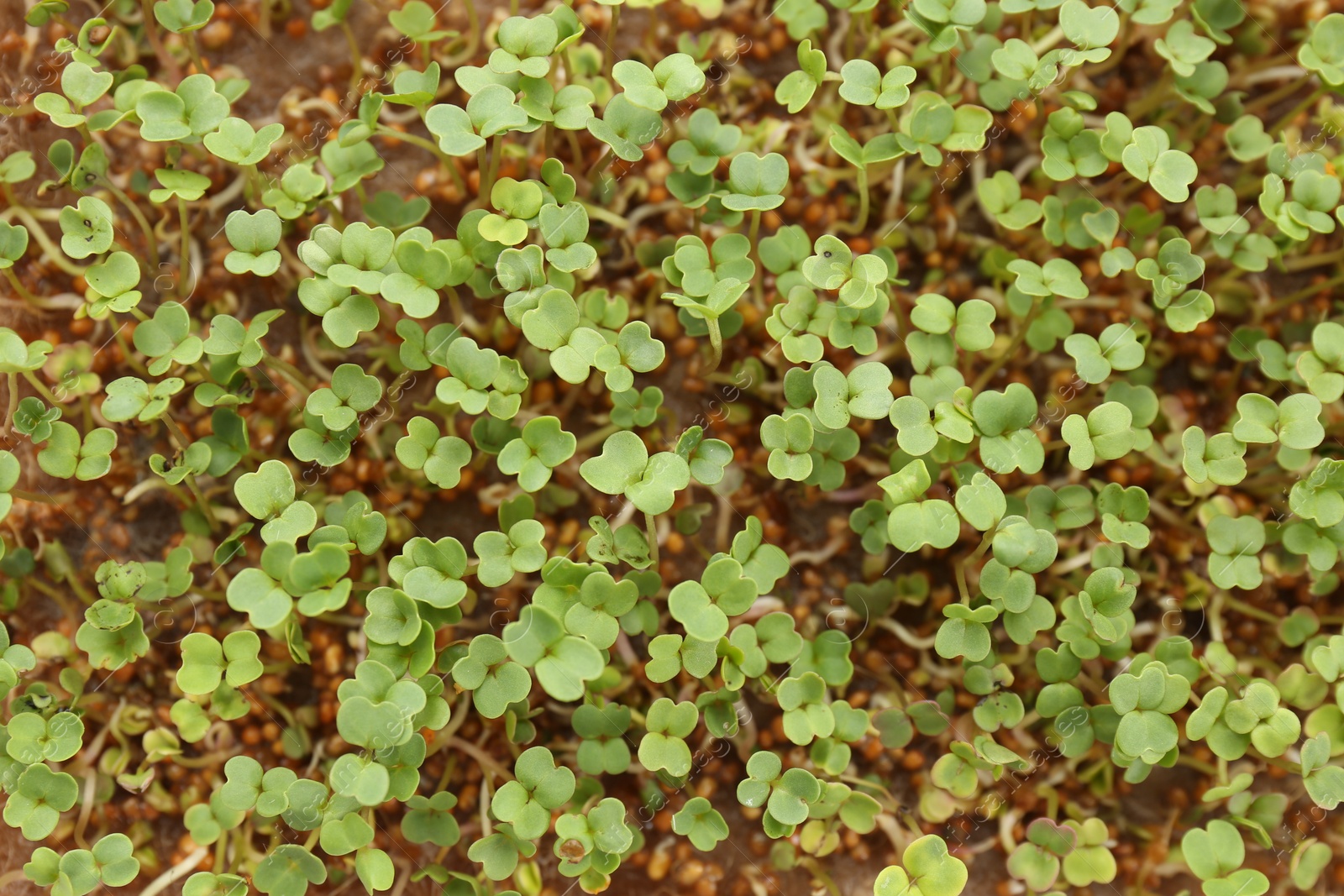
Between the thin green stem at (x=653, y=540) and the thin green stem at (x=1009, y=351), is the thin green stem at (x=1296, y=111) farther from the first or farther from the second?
the thin green stem at (x=653, y=540)

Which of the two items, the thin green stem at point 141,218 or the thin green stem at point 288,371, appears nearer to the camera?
the thin green stem at point 288,371

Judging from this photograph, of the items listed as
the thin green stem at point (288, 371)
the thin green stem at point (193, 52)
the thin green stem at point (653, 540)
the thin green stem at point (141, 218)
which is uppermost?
the thin green stem at point (193, 52)

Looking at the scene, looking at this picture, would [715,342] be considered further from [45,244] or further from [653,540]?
[45,244]

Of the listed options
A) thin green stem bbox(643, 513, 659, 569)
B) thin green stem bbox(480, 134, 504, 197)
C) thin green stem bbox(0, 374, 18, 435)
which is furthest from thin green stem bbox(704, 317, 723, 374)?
thin green stem bbox(0, 374, 18, 435)

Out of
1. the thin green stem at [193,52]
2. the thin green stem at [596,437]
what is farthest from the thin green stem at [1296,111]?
the thin green stem at [193,52]

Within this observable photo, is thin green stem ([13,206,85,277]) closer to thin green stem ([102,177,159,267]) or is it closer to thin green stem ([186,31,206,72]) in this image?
thin green stem ([102,177,159,267])

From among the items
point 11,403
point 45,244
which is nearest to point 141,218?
point 45,244

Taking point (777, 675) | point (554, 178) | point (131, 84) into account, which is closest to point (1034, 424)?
point (777, 675)

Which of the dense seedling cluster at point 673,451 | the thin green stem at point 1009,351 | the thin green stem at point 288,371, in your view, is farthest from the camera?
the thin green stem at point 1009,351

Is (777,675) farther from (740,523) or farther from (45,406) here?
(45,406)
